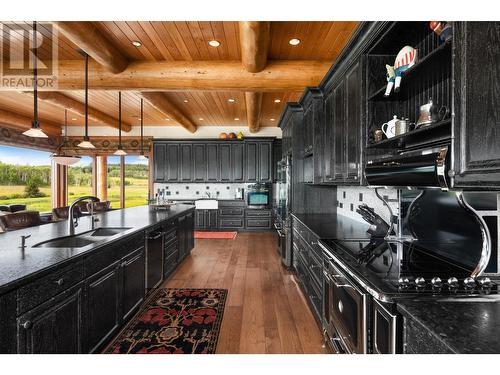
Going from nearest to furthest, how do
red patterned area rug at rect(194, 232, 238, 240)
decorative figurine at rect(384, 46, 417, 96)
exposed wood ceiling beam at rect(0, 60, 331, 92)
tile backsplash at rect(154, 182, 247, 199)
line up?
decorative figurine at rect(384, 46, 417, 96) < exposed wood ceiling beam at rect(0, 60, 331, 92) < red patterned area rug at rect(194, 232, 238, 240) < tile backsplash at rect(154, 182, 247, 199)

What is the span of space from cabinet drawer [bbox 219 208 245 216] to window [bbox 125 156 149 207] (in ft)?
8.86

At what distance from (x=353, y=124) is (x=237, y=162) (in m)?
5.56

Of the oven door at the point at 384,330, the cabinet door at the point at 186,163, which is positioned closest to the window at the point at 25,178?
the cabinet door at the point at 186,163

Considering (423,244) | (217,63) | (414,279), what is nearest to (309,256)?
(423,244)

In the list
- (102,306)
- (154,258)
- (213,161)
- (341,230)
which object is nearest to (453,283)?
(341,230)

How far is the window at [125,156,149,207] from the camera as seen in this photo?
854 cm

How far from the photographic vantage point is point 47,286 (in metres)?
1.55

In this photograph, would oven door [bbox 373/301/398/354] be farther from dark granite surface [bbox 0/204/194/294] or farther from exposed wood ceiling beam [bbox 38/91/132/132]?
exposed wood ceiling beam [bbox 38/91/132/132]

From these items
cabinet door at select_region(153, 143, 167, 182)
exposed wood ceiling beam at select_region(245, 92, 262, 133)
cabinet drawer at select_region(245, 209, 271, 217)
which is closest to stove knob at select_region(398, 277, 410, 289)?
exposed wood ceiling beam at select_region(245, 92, 262, 133)

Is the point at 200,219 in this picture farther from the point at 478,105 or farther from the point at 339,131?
the point at 478,105

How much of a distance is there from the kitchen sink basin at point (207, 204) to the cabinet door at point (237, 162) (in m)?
0.88

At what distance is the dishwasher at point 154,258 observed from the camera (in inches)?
123

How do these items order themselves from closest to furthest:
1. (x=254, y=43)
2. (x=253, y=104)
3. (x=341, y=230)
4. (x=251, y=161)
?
(x=341, y=230) → (x=254, y=43) → (x=253, y=104) → (x=251, y=161)
